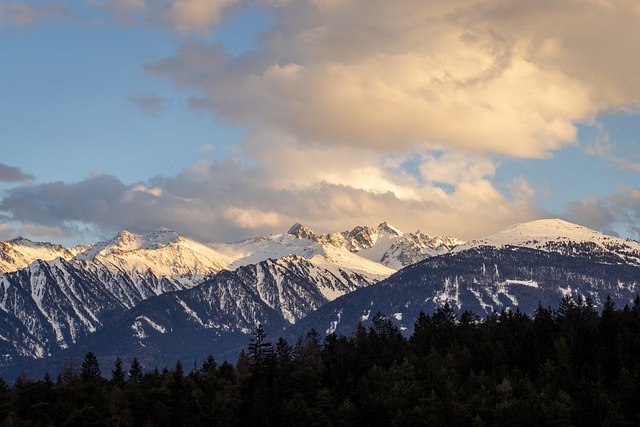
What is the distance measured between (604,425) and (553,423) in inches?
366

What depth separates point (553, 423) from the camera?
19788 centimetres

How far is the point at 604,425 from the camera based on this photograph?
197000 mm
